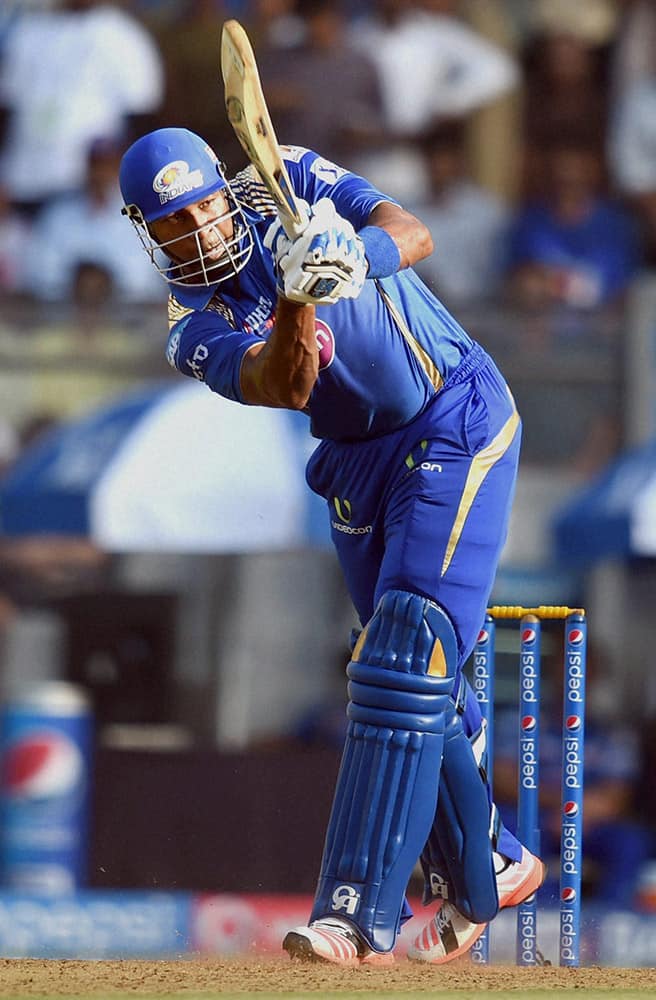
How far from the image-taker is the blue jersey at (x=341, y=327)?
3.95 metres

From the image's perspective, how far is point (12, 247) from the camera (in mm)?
9336

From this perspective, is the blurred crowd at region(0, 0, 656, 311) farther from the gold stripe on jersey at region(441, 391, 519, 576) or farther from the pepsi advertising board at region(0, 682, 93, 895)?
the gold stripe on jersey at region(441, 391, 519, 576)

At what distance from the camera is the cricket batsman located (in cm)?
388

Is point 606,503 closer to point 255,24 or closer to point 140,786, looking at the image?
point 140,786

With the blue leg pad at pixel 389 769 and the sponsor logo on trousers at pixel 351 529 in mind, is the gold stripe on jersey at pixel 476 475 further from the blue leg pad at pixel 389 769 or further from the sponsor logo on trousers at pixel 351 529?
the sponsor logo on trousers at pixel 351 529

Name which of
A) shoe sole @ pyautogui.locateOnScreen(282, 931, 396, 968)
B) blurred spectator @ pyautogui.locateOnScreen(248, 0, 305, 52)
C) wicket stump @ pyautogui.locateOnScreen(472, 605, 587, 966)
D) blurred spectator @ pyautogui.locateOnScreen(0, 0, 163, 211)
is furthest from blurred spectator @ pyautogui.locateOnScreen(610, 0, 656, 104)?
shoe sole @ pyautogui.locateOnScreen(282, 931, 396, 968)

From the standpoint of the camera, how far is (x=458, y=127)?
30.8 ft

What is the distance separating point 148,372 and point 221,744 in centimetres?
186

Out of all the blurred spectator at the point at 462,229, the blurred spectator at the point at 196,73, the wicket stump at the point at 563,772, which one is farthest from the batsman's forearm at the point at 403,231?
the blurred spectator at the point at 196,73

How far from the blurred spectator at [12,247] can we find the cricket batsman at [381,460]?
5215mm

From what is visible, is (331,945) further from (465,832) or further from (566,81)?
(566,81)

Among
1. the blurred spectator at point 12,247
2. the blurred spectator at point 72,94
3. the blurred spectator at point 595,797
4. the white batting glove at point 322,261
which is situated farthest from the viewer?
the blurred spectator at point 72,94

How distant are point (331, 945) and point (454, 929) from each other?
0.63 metres

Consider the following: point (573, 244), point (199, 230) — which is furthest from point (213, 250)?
point (573, 244)
